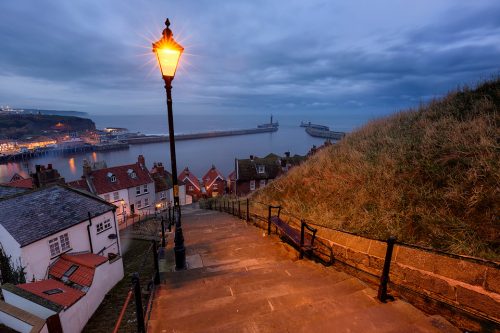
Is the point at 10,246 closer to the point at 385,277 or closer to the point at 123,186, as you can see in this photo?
the point at 385,277

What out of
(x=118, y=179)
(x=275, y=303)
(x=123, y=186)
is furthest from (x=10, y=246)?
(x=118, y=179)

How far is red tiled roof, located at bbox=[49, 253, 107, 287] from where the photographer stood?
1196cm

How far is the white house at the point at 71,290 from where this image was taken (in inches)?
301

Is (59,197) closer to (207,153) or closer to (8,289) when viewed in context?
(8,289)

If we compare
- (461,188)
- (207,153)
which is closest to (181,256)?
(461,188)

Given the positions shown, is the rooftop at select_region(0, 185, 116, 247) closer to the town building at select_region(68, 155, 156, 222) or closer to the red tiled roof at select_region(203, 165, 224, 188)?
the town building at select_region(68, 155, 156, 222)

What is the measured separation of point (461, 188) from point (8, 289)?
11508 millimetres

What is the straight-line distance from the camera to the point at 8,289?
23.2ft

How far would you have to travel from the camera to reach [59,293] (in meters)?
10.4

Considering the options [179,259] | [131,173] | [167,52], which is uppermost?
[167,52]

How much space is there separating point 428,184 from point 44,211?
1859 centimetres

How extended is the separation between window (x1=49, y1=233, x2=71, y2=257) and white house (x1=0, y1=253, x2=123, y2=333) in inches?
18.4

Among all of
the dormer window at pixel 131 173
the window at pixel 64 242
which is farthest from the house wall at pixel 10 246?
the dormer window at pixel 131 173

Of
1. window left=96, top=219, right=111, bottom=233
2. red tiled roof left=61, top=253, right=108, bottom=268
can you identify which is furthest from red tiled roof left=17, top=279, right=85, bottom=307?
window left=96, top=219, right=111, bottom=233
